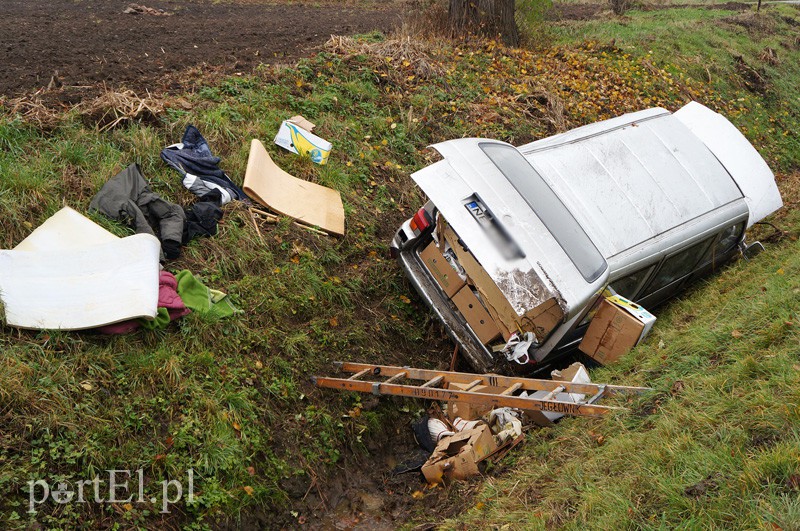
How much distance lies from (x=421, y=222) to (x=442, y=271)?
50cm

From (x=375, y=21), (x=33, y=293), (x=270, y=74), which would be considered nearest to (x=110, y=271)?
(x=33, y=293)

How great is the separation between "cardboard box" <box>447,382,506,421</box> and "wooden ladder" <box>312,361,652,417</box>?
0.12 ft

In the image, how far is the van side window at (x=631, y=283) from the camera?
20.2ft

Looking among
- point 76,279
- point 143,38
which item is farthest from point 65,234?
point 143,38

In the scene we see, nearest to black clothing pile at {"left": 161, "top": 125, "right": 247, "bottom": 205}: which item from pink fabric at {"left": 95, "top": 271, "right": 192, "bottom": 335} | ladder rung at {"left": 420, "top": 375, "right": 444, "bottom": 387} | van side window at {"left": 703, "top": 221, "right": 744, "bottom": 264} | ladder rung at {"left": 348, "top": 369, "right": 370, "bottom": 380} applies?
pink fabric at {"left": 95, "top": 271, "right": 192, "bottom": 335}

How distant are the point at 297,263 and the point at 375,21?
377 inches

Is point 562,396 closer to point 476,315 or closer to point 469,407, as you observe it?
point 469,407

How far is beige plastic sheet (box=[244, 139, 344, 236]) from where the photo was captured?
7.09 metres

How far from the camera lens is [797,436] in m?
3.55

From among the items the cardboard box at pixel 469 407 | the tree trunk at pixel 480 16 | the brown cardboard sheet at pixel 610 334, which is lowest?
the cardboard box at pixel 469 407

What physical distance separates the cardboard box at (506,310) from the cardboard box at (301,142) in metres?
2.71

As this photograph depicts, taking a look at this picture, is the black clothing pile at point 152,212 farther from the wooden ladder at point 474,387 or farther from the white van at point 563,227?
the white van at point 563,227

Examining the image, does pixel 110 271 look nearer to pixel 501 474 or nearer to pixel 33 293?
pixel 33 293

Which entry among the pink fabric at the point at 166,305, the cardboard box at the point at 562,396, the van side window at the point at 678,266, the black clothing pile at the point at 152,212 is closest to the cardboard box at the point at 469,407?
the cardboard box at the point at 562,396
